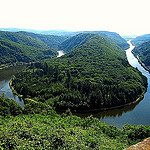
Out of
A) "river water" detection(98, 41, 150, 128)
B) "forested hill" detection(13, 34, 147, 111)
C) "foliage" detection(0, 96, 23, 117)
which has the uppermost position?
"foliage" detection(0, 96, 23, 117)

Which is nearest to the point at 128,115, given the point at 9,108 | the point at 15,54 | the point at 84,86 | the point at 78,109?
the point at 78,109

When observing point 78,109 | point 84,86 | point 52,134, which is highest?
point 52,134

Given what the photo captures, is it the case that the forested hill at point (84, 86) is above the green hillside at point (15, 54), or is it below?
below

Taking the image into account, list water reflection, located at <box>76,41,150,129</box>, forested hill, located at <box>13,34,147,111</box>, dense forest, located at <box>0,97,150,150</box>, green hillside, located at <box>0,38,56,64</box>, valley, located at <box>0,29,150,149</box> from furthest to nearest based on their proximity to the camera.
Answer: green hillside, located at <box>0,38,56,64</box> → forested hill, located at <box>13,34,147,111</box> → water reflection, located at <box>76,41,150,129</box> → valley, located at <box>0,29,150,149</box> → dense forest, located at <box>0,97,150,150</box>

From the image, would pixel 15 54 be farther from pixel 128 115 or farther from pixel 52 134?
pixel 52 134

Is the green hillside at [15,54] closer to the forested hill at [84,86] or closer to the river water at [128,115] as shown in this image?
the forested hill at [84,86]

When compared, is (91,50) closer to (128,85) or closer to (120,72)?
(120,72)

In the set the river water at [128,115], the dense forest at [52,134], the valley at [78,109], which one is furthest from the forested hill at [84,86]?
the dense forest at [52,134]

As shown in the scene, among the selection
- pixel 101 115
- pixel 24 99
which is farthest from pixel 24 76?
pixel 101 115

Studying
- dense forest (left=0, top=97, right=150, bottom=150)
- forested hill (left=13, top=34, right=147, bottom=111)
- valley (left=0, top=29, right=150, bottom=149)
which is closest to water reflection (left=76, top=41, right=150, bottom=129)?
valley (left=0, top=29, right=150, bottom=149)

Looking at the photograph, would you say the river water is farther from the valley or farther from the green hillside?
A: the green hillside

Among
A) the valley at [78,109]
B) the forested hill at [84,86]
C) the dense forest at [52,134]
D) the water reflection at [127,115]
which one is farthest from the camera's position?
the forested hill at [84,86]
